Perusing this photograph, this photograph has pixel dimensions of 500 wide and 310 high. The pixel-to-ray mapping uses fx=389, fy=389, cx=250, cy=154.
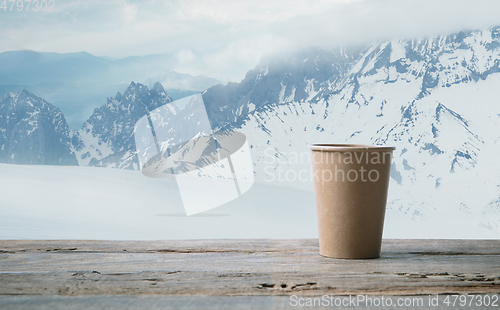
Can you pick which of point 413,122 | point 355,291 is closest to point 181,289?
point 355,291

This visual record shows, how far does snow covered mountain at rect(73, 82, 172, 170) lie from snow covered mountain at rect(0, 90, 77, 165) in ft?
1.61

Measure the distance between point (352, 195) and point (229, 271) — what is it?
9.3 inches

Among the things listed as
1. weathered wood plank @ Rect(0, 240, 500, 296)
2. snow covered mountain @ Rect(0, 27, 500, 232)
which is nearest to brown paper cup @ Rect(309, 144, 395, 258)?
weathered wood plank @ Rect(0, 240, 500, 296)

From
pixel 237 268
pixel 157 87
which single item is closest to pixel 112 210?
pixel 237 268

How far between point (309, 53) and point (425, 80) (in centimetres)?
722

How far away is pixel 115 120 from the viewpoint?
9625 millimetres

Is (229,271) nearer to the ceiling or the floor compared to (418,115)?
nearer to the floor

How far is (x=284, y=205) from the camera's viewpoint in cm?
300

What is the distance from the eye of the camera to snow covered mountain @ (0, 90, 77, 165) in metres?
8.42

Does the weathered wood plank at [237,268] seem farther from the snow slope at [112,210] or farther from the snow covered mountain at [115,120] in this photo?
the snow covered mountain at [115,120]

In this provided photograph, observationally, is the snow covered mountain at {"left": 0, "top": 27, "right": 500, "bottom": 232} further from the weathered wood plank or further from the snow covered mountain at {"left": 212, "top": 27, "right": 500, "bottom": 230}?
the weathered wood plank

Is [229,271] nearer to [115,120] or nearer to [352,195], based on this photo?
[352,195]

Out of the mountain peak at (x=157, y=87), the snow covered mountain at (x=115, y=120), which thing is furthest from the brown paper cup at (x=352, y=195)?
the snow covered mountain at (x=115, y=120)

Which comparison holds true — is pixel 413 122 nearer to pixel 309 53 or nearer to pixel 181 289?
pixel 309 53
